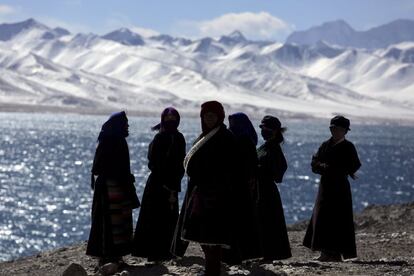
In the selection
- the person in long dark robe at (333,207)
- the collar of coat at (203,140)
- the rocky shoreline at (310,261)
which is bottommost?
the rocky shoreline at (310,261)

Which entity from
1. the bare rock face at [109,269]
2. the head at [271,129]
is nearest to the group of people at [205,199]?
the head at [271,129]

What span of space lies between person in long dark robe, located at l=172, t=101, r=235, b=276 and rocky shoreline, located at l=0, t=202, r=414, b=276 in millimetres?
1183

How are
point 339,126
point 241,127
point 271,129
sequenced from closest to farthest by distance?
point 241,127 < point 271,129 < point 339,126

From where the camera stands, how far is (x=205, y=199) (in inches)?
288

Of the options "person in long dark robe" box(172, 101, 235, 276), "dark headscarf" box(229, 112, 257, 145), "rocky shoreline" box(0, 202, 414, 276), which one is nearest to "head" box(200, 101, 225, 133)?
"person in long dark robe" box(172, 101, 235, 276)

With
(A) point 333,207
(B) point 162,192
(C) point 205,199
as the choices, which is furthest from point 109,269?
(A) point 333,207

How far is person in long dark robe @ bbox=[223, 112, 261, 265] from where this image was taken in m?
7.42

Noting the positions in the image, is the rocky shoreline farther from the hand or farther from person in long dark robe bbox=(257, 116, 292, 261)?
the hand

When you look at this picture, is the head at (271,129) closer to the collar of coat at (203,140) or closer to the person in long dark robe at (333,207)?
the person in long dark robe at (333,207)

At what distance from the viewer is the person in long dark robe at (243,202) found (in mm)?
7422

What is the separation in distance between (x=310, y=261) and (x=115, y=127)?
3.36m

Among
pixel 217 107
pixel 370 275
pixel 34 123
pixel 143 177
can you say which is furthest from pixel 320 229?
pixel 34 123

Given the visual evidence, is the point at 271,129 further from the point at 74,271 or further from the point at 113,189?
the point at 74,271

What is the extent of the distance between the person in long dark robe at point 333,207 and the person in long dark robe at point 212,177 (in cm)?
283
